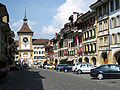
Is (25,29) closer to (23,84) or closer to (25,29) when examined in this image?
(25,29)

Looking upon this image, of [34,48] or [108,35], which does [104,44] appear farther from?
[34,48]

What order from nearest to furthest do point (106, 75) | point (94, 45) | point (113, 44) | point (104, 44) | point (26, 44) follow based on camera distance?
1. point (106, 75)
2. point (113, 44)
3. point (104, 44)
4. point (94, 45)
5. point (26, 44)

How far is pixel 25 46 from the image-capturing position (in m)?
122

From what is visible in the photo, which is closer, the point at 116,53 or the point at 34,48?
the point at 116,53

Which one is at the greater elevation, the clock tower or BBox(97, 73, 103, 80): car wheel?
the clock tower

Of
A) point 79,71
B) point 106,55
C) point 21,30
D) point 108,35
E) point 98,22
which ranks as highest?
point 21,30

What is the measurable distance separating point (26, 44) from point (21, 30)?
888 centimetres

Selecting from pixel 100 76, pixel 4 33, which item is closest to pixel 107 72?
pixel 100 76

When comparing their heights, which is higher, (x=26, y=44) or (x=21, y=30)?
(x=21, y=30)

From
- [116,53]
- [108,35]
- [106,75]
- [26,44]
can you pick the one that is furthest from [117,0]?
[26,44]

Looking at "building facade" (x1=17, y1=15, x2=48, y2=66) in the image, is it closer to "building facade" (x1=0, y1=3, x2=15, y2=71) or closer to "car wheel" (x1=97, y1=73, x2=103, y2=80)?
"building facade" (x1=0, y1=3, x2=15, y2=71)

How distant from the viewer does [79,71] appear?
32.2 meters

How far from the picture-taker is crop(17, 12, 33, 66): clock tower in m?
121

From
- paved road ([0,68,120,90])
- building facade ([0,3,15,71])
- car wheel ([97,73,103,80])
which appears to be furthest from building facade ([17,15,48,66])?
car wheel ([97,73,103,80])
